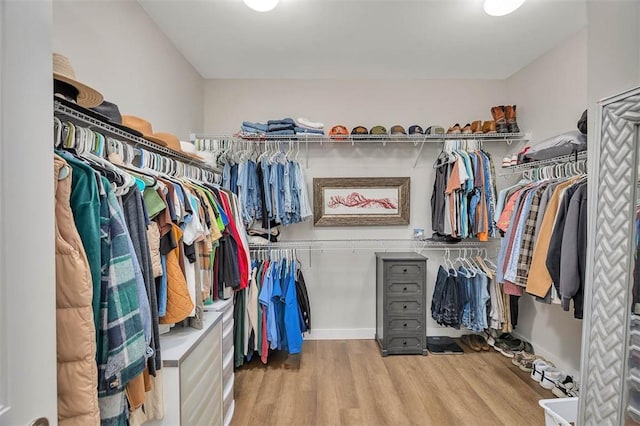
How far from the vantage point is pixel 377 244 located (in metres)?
3.09

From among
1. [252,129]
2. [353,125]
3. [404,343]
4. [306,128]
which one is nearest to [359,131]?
[353,125]

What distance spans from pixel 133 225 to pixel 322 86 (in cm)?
253

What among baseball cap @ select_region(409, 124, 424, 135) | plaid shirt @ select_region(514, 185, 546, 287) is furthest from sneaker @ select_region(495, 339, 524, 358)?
baseball cap @ select_region(409, 124, 424, 135)

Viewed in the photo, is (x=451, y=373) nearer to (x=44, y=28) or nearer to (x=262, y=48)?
(x=44, y=28)

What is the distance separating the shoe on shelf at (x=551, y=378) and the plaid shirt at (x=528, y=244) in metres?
0.87

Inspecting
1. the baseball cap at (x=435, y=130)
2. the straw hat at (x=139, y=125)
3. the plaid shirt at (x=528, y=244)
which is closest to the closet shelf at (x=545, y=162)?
the plaid shirt at (x=528, y=244)

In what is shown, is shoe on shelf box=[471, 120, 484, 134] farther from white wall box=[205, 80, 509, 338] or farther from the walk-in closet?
white wall box=[205, 80, 509, 338]

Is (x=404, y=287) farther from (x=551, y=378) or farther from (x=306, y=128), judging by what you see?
(x=306, y=128)

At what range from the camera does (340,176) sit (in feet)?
10.1

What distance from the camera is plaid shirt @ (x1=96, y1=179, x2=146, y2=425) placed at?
81 centimetres

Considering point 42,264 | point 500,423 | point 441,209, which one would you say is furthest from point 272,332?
point 42,264

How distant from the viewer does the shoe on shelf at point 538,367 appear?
228 centimetres

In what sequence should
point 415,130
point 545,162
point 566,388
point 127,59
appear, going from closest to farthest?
point 127,59 → point 566,388 → point 545,162 → point 415,130

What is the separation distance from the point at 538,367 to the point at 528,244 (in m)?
1.11
